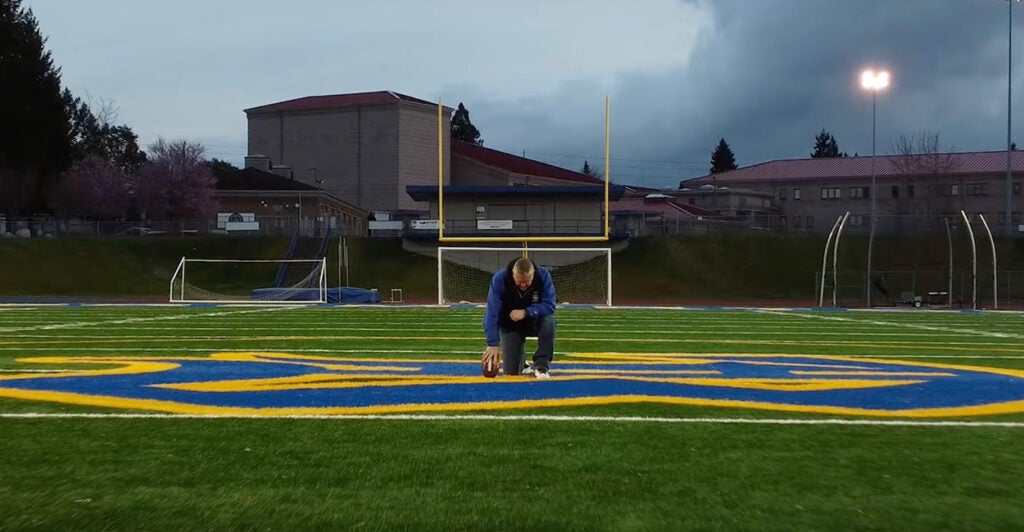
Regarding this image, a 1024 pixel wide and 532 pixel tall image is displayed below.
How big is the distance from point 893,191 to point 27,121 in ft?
192

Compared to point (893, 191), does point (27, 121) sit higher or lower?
higher

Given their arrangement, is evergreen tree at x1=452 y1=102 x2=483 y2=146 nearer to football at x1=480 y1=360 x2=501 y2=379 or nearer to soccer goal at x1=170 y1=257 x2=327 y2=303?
soccer goal at x1=170 y1=257 x2=327 y2=303

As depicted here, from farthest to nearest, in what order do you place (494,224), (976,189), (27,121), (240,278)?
1. (976,189)
2. (27,121)
3. (494,224)
4. (240,278)

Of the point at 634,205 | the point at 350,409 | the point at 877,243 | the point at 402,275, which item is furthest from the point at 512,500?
the point at 634,205

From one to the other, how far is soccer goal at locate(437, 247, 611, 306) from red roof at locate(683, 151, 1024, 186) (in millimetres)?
33756

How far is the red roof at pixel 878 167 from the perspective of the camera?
5834 centimetres

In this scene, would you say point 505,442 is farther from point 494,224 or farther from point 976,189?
point 976,189

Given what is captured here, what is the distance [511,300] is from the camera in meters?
6.91

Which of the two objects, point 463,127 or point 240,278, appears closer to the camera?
point 240,278

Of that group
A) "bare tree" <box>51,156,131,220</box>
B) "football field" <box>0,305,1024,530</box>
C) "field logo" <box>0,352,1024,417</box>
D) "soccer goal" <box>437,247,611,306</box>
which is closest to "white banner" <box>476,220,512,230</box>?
"soccer goal" <box>437,247,611,306</box>

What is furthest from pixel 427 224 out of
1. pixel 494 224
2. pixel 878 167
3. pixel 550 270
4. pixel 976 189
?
pixel 976 189

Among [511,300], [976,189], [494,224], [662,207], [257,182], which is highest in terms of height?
[976,189]

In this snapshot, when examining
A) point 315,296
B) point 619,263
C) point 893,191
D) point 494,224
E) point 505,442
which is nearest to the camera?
point 505,442

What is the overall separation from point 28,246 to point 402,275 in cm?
1693
